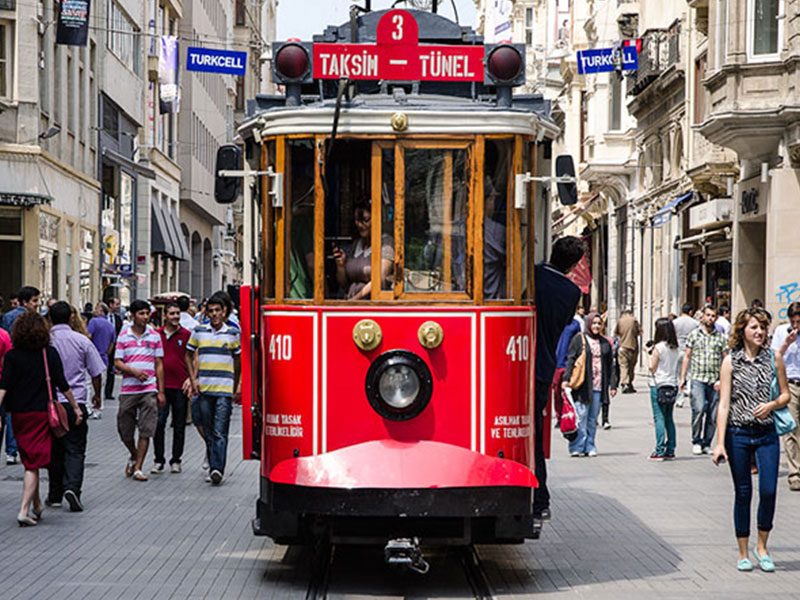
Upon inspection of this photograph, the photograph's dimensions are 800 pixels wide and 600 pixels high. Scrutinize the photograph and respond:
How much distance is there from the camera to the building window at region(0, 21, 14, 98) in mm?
32531

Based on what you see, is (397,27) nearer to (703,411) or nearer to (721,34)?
(703,411)

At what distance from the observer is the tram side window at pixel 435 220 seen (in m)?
9.24

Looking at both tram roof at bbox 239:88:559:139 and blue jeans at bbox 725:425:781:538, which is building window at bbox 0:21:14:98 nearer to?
tram roof at bbox 239:88:559:139

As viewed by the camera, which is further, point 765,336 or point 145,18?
point 145,18

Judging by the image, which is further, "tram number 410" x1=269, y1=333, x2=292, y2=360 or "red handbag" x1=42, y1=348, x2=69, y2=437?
"red handbag" x1=42, y1=348, x2=69, y2=437

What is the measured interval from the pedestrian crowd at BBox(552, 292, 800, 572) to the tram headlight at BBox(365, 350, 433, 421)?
1.37m

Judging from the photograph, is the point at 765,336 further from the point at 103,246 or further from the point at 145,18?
the point at 145,18

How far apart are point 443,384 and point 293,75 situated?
221cm

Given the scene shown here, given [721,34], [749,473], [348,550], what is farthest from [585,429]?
[721,34]

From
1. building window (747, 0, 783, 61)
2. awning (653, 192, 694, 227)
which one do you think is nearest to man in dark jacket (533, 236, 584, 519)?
building window (747, 0, 783, 61)

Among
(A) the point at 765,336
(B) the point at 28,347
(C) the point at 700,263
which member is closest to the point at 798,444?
(A) the point at 765,336

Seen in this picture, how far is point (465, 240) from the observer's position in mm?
9250

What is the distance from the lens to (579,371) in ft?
59.6

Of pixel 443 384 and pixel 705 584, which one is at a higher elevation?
pixel 443 384
